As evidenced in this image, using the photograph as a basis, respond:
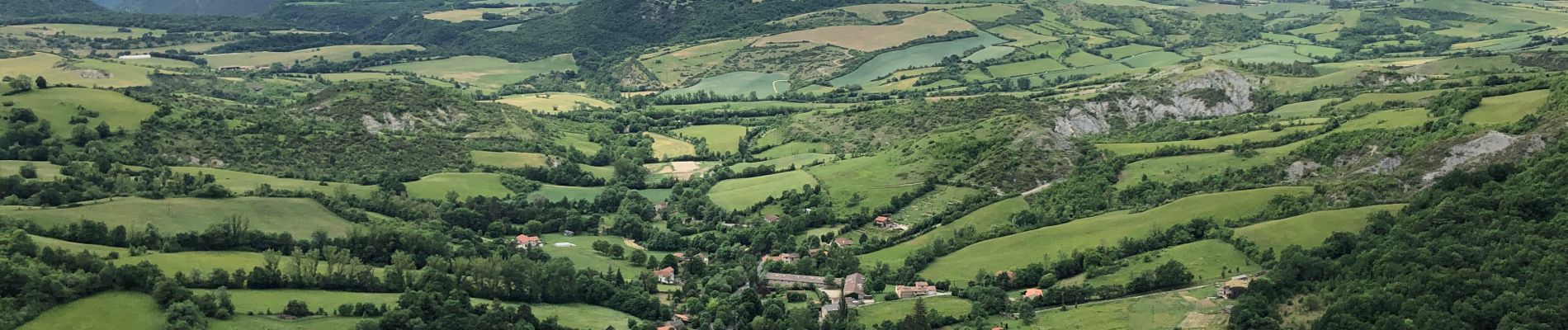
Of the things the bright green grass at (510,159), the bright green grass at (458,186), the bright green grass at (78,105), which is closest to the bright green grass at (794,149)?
the bright green grass at (510,159)

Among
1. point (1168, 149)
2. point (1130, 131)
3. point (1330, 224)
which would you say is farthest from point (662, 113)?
point (1330, 224)

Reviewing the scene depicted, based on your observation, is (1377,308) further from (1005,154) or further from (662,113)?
(662,113)

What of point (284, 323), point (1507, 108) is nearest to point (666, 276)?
point (284, 323)

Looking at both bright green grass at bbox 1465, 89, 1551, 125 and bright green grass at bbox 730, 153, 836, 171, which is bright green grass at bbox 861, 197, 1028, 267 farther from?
bright green grass at bbox 1465, 89, 1551, 125

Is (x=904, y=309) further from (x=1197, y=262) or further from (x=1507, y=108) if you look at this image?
(x=1507, y=108)

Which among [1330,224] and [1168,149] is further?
[1168,149]

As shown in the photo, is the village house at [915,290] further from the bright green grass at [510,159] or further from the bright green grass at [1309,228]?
the bright green grass at [510,159]

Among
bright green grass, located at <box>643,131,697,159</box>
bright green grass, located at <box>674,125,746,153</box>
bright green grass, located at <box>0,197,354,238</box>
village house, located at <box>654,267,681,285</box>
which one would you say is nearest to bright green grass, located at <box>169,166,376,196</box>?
bright green grass, located at <box>0,197,354,238</box>
